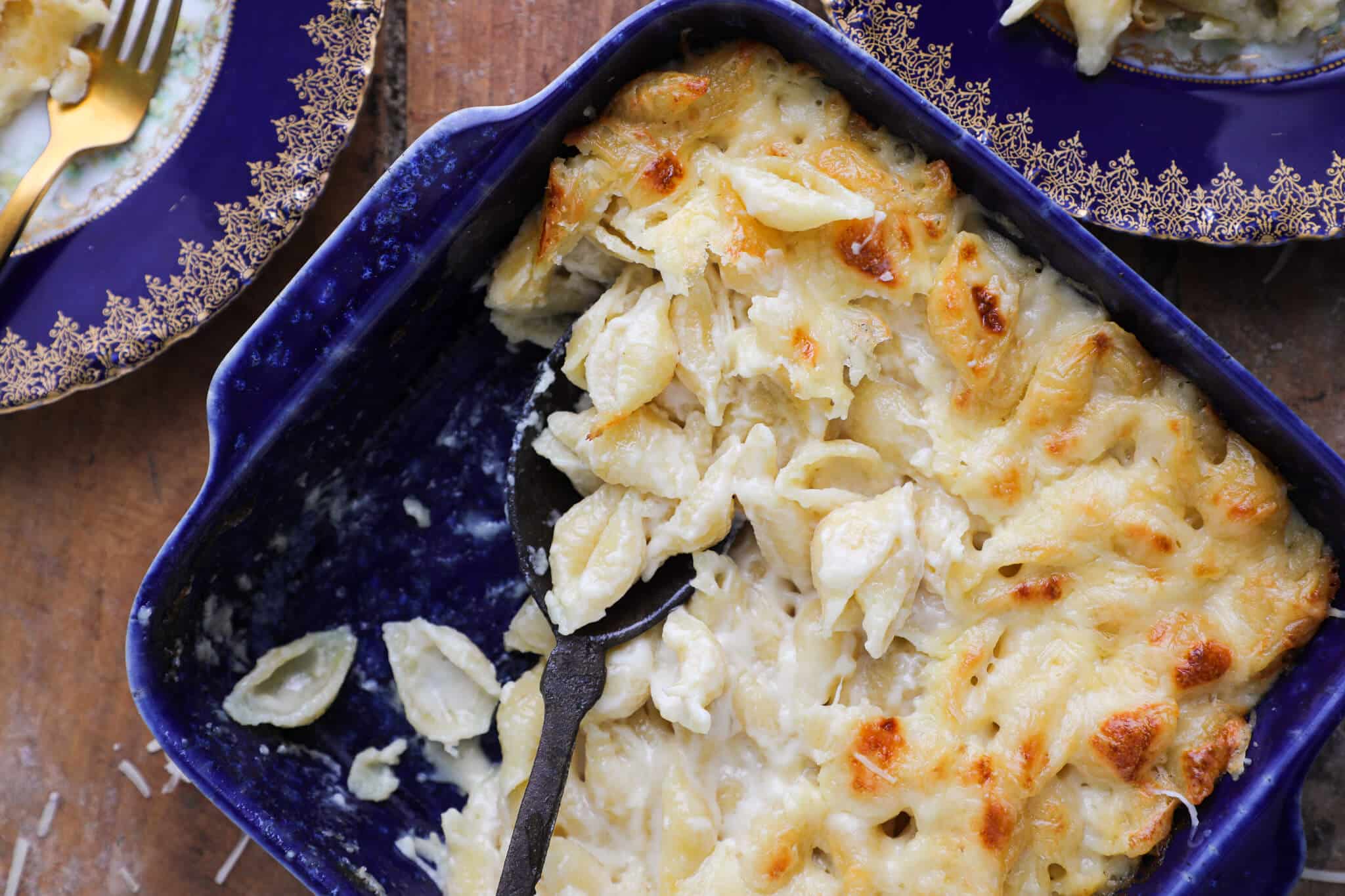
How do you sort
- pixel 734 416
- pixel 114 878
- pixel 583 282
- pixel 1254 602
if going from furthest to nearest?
pixel 114 878 → pixel 583 282 → pixel 734 416 → pixel 1254 602

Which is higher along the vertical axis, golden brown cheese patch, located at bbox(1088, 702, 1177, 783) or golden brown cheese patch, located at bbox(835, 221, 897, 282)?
golden brown cheese patch, located at bbox(835, 221, 897, 282)

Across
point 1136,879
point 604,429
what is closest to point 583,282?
point 604,429

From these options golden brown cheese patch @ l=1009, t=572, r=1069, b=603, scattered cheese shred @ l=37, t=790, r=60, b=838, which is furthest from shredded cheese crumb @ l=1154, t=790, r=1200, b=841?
scattered cheese shred @ l=37, t=790, r=60, b=838

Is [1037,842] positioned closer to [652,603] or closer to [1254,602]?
[1254,602]

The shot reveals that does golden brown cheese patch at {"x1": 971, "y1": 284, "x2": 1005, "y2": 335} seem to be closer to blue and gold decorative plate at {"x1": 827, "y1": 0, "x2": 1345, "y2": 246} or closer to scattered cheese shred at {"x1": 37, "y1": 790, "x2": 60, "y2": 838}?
blue and gold decorative plate at {"x1": 827, "y1": 0, "x2": 1345, "y2": 246}

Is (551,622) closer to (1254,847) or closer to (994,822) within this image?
(994,822)

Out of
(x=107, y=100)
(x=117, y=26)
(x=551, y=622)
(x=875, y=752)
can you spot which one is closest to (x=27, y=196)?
(x=107, y=100)

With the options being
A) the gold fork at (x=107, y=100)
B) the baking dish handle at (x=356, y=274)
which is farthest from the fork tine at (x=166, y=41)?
the baking dish handle at (x=356, y=274)
